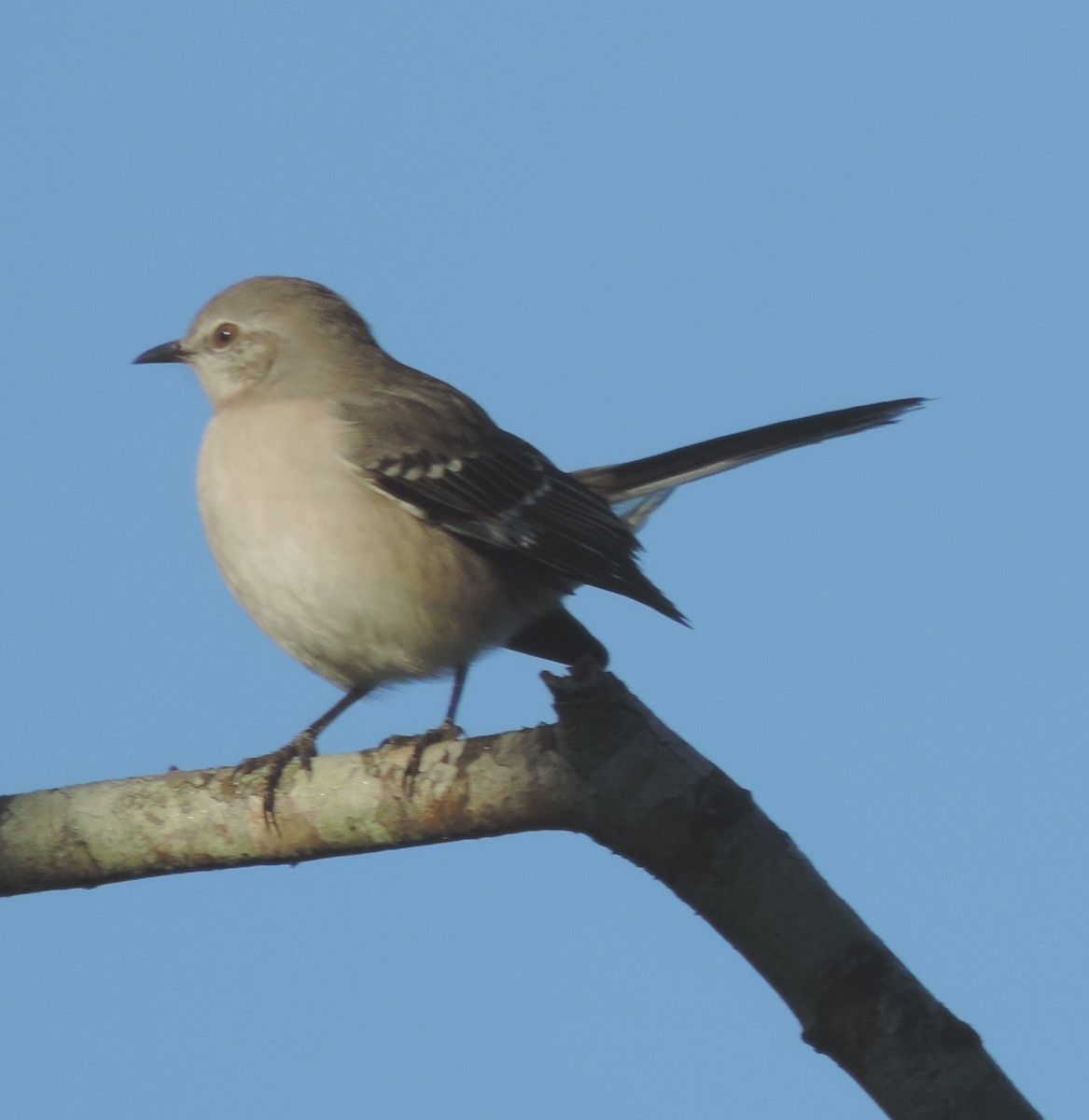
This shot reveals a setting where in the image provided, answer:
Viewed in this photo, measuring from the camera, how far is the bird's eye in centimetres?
641

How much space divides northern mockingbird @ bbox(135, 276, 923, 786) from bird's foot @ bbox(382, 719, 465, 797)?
0.48 meters

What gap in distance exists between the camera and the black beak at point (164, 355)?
21.5ft

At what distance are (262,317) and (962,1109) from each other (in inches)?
169

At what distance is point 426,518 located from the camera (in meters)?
5.84

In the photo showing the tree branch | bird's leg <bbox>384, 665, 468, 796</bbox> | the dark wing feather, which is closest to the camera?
the tree branch

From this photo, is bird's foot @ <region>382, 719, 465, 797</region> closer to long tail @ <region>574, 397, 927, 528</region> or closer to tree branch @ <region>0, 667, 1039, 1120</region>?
tree branch @ <region>0, 667, 1039, 1120</region>

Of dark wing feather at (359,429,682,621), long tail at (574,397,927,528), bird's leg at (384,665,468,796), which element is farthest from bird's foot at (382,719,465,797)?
long tail at (574,397,927,528)

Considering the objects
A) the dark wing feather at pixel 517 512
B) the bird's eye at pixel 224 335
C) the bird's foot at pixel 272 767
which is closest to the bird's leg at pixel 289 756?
the bird's foot at pixel 272 767

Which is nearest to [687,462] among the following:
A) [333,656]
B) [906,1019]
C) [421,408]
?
[421,408]

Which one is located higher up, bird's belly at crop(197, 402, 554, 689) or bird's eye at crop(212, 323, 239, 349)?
bird's eye at crop(212, 323, 239, 349)

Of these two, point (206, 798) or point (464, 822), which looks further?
point (206, 798)

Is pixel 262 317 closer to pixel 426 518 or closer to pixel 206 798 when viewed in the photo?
pixel 426 518

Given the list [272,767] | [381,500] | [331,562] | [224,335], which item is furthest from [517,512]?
[272,767]

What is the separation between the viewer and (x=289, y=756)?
196 inches
